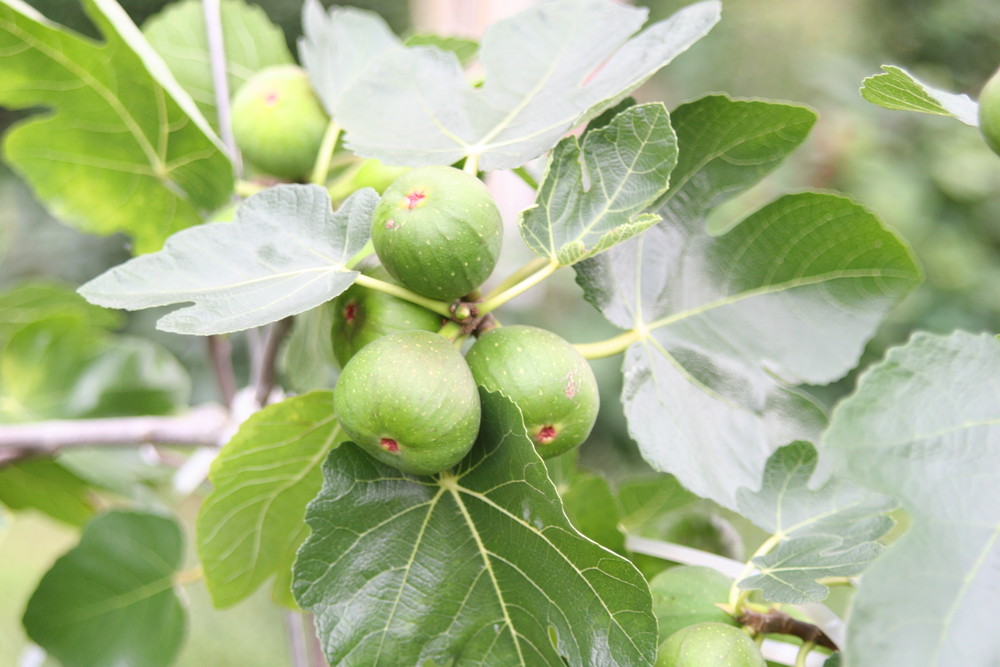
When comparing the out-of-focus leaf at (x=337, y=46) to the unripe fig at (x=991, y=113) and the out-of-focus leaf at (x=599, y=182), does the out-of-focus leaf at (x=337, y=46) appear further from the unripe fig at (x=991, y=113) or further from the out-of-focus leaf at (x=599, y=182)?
the unripe fig at (x=991, y=113)

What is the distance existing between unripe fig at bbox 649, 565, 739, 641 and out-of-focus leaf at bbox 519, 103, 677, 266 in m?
0.21

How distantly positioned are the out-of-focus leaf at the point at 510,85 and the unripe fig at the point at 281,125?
0.11m

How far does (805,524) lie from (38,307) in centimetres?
102

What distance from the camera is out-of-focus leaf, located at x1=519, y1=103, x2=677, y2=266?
0.50 metres

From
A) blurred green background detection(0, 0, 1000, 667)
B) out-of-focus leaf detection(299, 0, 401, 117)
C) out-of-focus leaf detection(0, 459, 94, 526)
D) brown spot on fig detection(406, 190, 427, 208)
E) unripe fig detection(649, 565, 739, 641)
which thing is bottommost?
blurred green background detection(0, 0, 1000, 667)

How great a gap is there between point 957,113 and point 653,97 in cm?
433

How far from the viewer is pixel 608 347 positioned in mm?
584

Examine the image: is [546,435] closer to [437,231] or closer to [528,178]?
[437,231]

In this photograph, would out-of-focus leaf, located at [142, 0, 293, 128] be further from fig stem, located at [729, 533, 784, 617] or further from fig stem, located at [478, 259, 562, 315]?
fig stem, located at [729, 533, 784, 617]

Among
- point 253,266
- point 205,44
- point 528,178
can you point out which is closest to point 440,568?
point 253,266

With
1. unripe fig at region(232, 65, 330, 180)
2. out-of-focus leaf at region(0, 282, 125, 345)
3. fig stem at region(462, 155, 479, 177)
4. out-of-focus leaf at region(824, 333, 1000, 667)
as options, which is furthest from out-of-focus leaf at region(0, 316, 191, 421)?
out-of-focus leaf at region(824, 333, 1000, 667)

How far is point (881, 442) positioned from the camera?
36 centimetres

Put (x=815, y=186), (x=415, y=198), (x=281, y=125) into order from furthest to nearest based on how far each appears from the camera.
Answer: (x=815, y=186), (x=281, y=125), (x=415, y=198)

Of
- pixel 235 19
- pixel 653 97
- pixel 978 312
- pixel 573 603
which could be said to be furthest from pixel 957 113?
pixel 653 97
